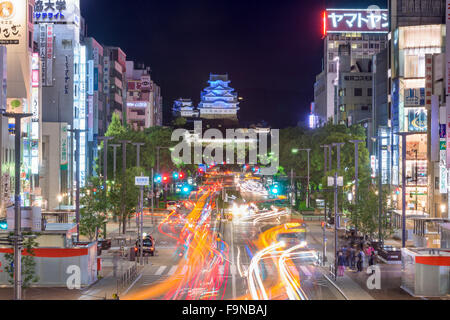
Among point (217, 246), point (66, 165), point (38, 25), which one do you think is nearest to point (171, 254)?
point (217, 246)

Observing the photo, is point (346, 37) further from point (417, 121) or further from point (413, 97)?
point (417, 121)

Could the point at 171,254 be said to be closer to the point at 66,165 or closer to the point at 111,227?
the point at 111,227

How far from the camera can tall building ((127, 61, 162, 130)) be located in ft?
513

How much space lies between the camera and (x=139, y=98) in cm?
16438

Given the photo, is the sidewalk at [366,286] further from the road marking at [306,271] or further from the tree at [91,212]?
the tree at [91,212]

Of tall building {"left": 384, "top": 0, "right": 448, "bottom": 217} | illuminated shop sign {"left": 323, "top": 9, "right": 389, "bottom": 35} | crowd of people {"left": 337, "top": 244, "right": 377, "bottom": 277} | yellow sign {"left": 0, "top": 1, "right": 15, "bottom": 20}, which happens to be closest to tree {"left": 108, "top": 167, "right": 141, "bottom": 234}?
yellow sign {"left": 0, "top": 1, "right": 15, "bottom": 20}

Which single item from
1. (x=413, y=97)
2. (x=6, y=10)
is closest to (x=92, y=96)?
(x=6, y=10)

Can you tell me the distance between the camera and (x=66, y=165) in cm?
7244

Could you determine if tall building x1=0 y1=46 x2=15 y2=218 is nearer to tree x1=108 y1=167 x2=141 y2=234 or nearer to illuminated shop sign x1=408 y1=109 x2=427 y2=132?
tree x1=108 y1=167 x2=141 y2=234

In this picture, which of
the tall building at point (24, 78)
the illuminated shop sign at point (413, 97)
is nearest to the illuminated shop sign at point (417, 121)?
the illuminated shop sign at point (413, 97)

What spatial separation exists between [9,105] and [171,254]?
20.2 meters

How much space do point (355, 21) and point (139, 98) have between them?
2276 inches

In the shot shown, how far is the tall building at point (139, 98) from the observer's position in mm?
156500
